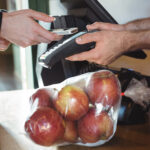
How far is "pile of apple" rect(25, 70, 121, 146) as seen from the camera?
0.46 metres

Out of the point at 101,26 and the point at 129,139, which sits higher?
the point at 101,26

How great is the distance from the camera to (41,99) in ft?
1.71

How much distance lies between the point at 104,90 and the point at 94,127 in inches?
3.5

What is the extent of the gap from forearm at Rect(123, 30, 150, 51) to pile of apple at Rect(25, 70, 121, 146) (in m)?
0.13

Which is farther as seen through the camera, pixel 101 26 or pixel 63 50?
pixel 101 26

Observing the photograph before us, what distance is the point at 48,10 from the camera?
120 cm

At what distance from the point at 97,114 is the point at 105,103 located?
0.11 ft

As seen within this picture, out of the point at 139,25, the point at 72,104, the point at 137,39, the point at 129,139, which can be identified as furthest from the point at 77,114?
the point at 139,25

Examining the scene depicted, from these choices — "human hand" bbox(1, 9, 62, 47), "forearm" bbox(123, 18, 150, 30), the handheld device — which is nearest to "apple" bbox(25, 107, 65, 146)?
the handheld device

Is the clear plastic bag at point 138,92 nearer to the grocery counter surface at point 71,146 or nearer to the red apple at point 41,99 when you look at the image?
the grocery counter surface at point 71,146

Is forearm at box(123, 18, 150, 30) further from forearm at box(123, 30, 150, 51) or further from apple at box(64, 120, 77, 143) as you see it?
apple at box(64, 120, 77, 143)

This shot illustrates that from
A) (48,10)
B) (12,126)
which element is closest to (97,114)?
(12,126)

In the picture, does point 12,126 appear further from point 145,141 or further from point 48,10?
point 48,10

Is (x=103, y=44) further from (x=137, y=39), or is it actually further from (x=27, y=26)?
(x=27, y=26)
